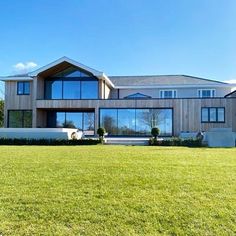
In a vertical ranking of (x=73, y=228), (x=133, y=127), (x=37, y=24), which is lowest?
(x=73, y=228)

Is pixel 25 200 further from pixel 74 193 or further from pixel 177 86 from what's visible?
pixel 177 86

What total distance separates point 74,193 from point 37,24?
16.1 meters

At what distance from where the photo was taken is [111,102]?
2592 cm

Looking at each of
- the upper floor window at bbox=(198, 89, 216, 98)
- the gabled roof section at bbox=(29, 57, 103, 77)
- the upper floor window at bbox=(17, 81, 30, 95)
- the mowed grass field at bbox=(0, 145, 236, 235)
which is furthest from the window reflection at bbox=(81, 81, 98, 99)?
the mowed grass field at bbox=(0, 145, 236, 235)

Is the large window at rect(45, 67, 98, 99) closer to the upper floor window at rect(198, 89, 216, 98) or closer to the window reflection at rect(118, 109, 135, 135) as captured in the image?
the window reflection at rect(118, 109, 135, 135)

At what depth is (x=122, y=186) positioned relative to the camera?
6.30 metres

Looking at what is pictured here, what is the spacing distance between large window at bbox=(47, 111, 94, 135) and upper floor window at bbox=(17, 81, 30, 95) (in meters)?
3.08

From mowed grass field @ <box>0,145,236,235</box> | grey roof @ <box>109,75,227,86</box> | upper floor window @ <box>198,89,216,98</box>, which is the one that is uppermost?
grey roof @ <box>109,75,227,86</box>

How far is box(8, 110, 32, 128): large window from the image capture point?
29312 millimetres

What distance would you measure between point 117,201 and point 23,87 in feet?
86.7

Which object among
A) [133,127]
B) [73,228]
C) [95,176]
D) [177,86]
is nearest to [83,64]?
[133,127]

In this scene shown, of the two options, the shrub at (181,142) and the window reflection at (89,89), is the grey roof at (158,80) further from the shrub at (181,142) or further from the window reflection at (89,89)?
the shrub at (181,142)

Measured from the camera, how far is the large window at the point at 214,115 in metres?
24.6

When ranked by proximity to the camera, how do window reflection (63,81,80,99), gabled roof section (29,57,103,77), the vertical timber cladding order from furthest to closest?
1. window reflection (63,81,80,99)
2. gabled roof section (29,57,103,77)
3. the vertical timber cladding
